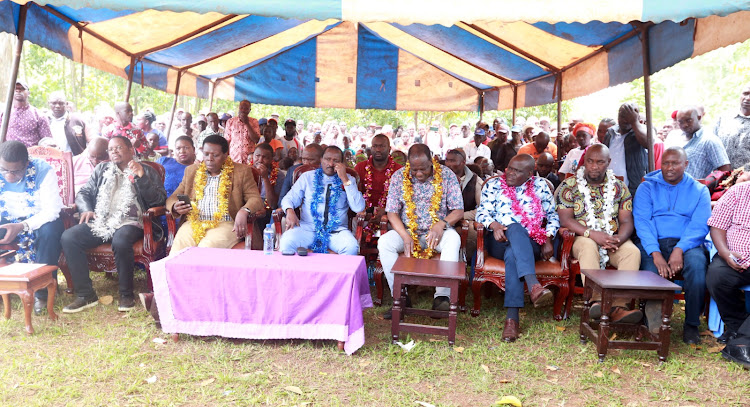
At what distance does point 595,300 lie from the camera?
464 centimetres

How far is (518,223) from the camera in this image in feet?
16.2

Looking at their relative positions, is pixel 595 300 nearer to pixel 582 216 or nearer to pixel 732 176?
pixel 582 216

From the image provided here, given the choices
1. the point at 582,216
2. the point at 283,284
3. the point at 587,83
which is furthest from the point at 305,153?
the point at 587,83

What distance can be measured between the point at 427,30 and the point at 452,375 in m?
5.12

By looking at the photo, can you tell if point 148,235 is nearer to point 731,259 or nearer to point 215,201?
point 215,201

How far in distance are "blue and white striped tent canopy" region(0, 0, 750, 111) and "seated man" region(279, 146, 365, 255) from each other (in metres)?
1.53

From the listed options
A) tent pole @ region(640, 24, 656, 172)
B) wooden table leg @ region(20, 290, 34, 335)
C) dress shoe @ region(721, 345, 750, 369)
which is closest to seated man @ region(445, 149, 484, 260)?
tent pole @ region(640, 24, 656, 172)

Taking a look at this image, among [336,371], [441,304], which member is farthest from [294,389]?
[441,304]

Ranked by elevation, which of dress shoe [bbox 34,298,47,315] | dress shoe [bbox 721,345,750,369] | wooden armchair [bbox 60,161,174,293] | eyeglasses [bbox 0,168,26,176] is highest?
eyeglasses [bbox 0,168,26,176]

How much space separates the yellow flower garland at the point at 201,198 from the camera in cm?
529

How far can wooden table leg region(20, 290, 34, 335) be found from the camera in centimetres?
408

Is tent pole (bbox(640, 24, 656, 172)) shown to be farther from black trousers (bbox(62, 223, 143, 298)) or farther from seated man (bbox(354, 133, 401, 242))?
black trousers (bbox(62, 223, 143, 298))

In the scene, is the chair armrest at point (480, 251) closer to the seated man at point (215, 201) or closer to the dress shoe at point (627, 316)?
the dress shoe at point (627, 316)

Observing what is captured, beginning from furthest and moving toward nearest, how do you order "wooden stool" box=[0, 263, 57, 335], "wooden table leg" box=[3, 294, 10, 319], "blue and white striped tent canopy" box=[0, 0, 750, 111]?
"wooden table leg" box=[3, 294, 10, 319] < "wooden stool" box=[0, 263, 57, 335] < "blue and white striped tent canopy" box=[0, 0, 750, 111]
